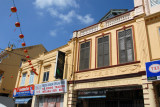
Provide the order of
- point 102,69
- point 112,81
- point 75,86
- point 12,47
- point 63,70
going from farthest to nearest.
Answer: point 12,47, point 63,70, point 75,86, point 102,69, point 112,81

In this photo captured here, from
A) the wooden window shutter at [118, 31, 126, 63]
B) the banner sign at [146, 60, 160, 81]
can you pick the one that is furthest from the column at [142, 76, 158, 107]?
the wooden window shutter at [118, 31, 126, 63]

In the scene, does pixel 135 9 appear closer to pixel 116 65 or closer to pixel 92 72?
pixel 116 65

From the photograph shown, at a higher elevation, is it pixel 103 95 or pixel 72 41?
pixel 72 41

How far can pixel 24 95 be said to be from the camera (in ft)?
55.0

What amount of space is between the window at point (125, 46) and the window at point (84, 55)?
9.62 ft

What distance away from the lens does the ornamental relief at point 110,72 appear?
Result: 9.09 metres

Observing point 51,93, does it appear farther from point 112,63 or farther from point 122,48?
point 122,48

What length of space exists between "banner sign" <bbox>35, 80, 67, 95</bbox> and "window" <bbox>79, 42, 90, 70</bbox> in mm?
2081

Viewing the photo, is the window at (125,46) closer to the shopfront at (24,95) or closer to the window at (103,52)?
the window at (103,52)

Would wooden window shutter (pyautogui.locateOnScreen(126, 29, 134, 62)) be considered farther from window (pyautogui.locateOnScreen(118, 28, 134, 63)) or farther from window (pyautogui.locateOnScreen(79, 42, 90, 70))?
window (pyautogui.locateOnScreen(79, 42, 90, 70))

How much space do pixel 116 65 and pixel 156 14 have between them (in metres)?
4.07

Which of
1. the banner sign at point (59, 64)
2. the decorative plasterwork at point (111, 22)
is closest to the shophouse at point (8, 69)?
the banner sign at point (59, 64)

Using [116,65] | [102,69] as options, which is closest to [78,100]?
[102,69]

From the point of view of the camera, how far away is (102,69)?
34.8 ft
